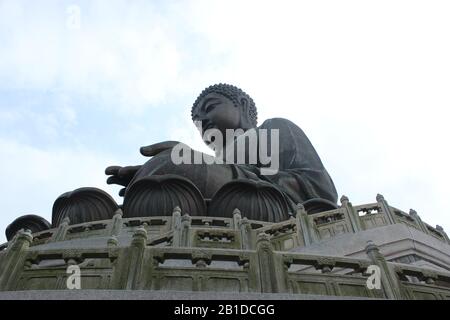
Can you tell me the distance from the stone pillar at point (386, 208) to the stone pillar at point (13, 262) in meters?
6.40

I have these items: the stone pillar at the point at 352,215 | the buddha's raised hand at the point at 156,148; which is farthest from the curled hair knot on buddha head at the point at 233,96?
the stone pillar at the point at 352,215

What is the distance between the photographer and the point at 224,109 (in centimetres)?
1930

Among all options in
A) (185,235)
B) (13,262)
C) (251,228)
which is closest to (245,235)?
(251,228)

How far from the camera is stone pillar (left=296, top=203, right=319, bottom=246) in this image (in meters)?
8.36

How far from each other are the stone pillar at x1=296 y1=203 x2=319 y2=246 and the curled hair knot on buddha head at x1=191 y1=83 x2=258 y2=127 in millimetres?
11600

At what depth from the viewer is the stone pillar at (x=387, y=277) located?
490 centimetres

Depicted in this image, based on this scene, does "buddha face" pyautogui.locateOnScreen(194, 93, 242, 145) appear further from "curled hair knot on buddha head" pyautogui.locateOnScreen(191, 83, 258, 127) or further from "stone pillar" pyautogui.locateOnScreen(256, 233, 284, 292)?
"stone pillar" pyautogui.locateOnScreen(256, 233, 284, 292)

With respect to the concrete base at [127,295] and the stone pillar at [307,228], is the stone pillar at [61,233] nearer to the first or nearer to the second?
the stone pillar at [307,228]

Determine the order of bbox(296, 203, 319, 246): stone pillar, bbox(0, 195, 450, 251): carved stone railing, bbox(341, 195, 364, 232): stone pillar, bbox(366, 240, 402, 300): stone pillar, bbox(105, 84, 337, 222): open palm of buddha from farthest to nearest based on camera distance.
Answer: bbox(105, 84, 337, 222): open palm of buddha < bbox(341, 195, 364, 232): stone pillar < bbox(296, 203, 319, 246): stone pillar < bbox(0, 195, 450, 251): carved stone railing < bbox(366, 240, 402, 300): stone pillar

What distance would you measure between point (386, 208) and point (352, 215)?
0.79 m

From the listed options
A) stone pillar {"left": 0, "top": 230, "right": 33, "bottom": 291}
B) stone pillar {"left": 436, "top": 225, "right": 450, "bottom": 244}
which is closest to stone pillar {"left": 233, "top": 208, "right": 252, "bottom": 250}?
stone pillar {"left": 0, "top": 230, "right": 33, "bottom": 291}

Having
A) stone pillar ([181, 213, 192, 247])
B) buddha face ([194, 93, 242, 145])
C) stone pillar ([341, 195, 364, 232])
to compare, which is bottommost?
stone pillar ([181, 213, 192, 247])

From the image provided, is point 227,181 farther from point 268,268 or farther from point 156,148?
point 268,268

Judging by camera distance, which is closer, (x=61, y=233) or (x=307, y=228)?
(x=307, y=228)
